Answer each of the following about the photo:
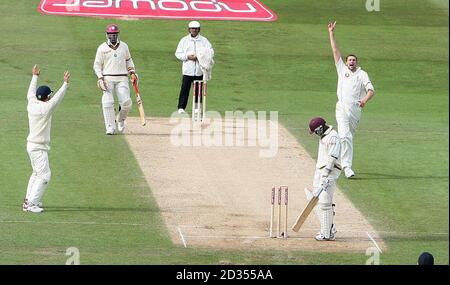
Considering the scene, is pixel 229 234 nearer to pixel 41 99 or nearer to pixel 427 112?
pixel 41 99

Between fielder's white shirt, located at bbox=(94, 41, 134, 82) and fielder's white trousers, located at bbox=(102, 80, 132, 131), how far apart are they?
0.11 meters

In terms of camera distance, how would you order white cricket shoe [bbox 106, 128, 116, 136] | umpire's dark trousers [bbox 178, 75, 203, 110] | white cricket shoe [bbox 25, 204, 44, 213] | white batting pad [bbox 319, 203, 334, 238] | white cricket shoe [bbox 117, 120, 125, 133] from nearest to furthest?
white batting pad [bbox 319, 203, 334, 238] → white cricket shoe [bbox 25, 204, 44, 213] → white cricket shoe [bbox 106, 128, 116, 136] → white cricket shoe [bbox 117, 120, 125, 133] → umpire's dark trousers [bbox 178, 75, 203, 110]

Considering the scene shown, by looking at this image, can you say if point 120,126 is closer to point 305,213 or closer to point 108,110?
point 108,110

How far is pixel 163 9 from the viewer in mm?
35969

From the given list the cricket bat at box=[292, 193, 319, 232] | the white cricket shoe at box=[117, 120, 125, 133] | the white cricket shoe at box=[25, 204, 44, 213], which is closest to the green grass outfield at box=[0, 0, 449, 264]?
the white cricket shoe at box=[25, 204, 44, 213]

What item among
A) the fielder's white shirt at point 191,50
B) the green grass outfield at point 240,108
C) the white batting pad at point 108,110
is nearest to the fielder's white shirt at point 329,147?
the green grass outfield at point 240,108

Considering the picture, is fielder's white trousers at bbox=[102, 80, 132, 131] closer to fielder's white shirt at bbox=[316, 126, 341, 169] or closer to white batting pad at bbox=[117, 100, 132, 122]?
white batting pad at bbox=[117, 100, 132, 122]

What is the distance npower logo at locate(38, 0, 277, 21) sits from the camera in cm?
3534

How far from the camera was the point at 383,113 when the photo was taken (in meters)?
28.8

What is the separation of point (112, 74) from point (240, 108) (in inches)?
157

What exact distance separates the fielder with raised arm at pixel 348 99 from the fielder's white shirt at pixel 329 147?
3.52 metres

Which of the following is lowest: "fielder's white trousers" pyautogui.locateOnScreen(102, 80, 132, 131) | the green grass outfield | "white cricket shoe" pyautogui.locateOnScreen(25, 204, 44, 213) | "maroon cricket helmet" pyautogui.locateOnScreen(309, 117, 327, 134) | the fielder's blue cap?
the green grass outfield

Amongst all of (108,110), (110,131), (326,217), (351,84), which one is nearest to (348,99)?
(351,84)

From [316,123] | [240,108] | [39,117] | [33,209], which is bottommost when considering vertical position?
[240,108]
